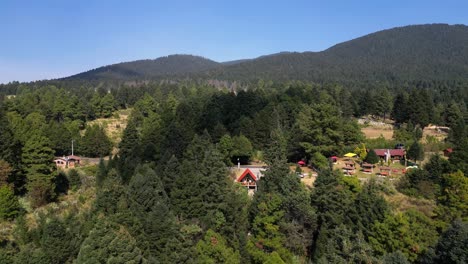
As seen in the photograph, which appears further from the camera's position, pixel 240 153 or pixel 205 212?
pixel 240 153

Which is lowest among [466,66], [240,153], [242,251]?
[242,251]

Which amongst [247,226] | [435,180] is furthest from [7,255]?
[435,180]

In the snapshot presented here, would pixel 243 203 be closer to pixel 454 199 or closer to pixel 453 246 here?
pixel 453 246

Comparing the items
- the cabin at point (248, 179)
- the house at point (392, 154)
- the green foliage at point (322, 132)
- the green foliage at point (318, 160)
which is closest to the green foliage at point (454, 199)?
the green foliage at point (318, 160)

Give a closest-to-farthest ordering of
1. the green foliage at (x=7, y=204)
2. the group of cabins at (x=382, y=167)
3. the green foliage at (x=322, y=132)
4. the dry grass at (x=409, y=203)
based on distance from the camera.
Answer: the dry grass at (x=409, y=203) < the green foliage at (x=7, y=204) < the group of cabins at (x=382, y=167) < the green foliage at (x=322, y=132)

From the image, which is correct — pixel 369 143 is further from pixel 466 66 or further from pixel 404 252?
pixel 466 66

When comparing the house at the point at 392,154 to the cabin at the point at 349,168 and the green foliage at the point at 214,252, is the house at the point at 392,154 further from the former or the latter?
the green foliage at the point at 214,252

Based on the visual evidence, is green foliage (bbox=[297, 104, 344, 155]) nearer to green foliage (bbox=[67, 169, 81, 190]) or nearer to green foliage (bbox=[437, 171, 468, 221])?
green foliage (bbox=[437, 171, 468, 221])

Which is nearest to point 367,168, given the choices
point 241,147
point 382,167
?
point 382,167
